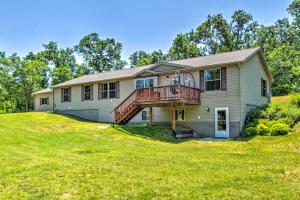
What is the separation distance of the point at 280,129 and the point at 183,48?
3156 centimetres

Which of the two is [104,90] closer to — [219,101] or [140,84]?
[140,84]

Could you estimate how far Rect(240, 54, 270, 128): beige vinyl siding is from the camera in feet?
60.5

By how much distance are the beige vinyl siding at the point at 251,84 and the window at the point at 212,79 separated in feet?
4.43

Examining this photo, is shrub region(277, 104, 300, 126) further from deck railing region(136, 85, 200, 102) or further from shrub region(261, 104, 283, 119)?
deck railing region(136, 85, 200, 102)

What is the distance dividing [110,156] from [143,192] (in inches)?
172

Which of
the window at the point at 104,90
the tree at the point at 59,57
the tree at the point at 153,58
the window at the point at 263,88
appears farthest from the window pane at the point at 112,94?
the tree at the point at 59,57

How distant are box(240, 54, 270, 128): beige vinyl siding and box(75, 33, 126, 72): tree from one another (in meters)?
36.1

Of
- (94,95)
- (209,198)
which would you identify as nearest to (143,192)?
(209,198)

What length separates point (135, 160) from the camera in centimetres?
973

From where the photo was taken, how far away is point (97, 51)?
5391 centimetres

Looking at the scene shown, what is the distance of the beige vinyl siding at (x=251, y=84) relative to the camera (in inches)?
727

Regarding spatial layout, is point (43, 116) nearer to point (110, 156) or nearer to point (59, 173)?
point (110, 156)

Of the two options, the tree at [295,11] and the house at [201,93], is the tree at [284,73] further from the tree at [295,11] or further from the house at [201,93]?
the tree at [295,11]

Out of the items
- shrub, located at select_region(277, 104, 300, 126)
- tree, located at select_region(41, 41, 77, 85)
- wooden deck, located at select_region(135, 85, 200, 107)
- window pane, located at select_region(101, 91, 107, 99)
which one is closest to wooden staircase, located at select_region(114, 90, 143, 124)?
wooden deck, located at select_region(135, 85, 200, 107)
